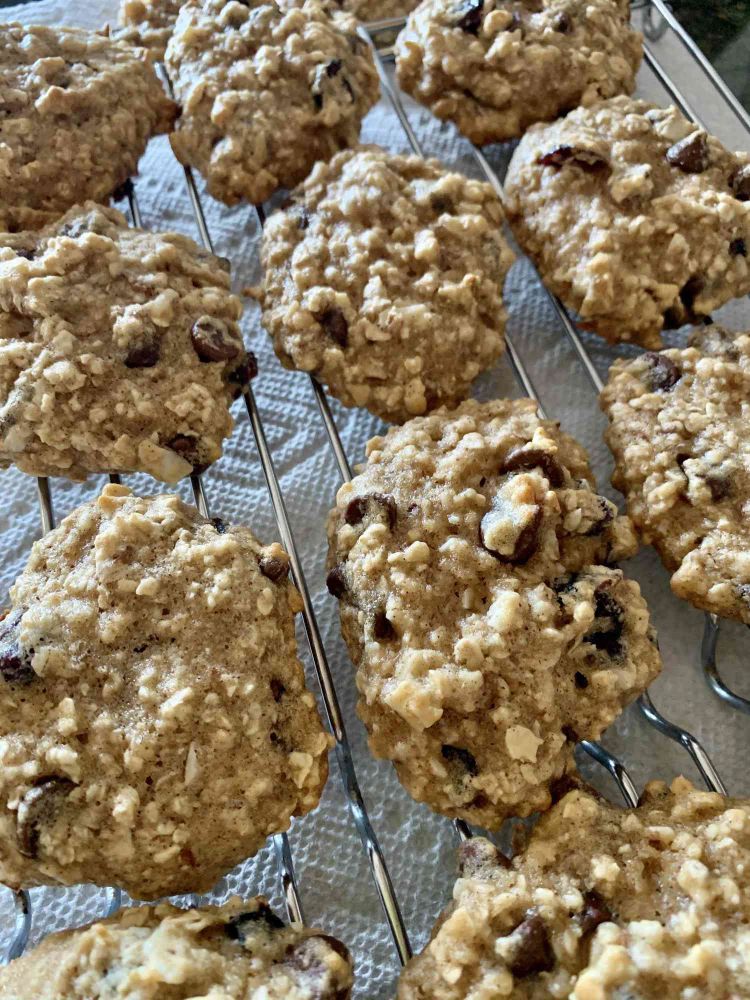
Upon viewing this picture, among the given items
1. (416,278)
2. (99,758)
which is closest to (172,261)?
(416,278)

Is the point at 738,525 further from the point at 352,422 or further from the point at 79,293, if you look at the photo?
the point at 79,293

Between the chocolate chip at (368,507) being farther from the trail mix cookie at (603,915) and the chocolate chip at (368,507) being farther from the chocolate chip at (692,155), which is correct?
the chocolate chip at (692,155)

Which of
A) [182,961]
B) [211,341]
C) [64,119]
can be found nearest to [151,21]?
[64,119]

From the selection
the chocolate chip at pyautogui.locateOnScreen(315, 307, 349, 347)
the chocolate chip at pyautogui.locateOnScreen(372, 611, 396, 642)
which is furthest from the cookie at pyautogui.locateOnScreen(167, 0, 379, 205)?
the chocolate chip at pyautogui.locateOnScreen(372, 611, 396, 642)

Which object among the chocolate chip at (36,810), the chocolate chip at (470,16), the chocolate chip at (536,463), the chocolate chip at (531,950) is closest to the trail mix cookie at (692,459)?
the chocolate chip at (536,463)

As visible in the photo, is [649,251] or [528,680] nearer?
[528,680]

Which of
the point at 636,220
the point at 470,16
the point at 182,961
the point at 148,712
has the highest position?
the point at 470,16

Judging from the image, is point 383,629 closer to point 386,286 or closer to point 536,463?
point 536,463

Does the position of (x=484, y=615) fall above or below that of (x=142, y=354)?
below
